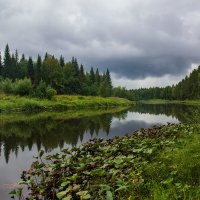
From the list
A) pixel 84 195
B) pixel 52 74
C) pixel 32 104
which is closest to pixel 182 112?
pixel 32 104

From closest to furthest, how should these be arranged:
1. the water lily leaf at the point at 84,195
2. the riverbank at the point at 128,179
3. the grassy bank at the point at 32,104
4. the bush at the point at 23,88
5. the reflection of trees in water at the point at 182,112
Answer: the water lily leaf at the point at 84,195 < the riverbank at the point at 128,179 < the reflection of trees in water at the point at 182,112 < the grassy bank at the point at 32,104 < the bush at the point at 23,88

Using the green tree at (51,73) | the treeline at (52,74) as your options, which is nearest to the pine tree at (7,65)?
the treeline at (52,74)

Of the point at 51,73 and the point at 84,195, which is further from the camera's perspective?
the point at 51,73

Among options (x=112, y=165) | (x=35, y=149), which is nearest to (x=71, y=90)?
(x=35, y=149)

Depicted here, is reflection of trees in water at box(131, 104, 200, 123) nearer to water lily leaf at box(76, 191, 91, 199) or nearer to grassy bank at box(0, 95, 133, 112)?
water lily leaf at box(76, 191, 91, 199)

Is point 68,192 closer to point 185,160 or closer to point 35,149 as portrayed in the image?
point 185,160

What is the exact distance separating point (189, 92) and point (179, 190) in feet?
407

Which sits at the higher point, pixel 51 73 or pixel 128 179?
pixel 51 73

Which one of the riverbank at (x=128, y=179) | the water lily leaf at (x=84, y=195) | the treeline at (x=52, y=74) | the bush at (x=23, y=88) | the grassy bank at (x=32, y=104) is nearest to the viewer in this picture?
the water lily leaf at (x=84, y=195)

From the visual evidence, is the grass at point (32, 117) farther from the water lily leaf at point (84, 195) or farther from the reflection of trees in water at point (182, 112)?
the water lily leaf at point (84, 195)

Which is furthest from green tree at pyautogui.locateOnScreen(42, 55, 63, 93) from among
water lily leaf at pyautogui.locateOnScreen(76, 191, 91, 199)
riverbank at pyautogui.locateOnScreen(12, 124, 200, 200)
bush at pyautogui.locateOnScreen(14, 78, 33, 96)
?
water lily leaf at pyautogui.locateOnScreen(76, 191, 91, 199)

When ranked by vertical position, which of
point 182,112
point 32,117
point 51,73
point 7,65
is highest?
point 7,65

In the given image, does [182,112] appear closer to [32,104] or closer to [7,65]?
[32,104]

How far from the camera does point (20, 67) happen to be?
107 metres
